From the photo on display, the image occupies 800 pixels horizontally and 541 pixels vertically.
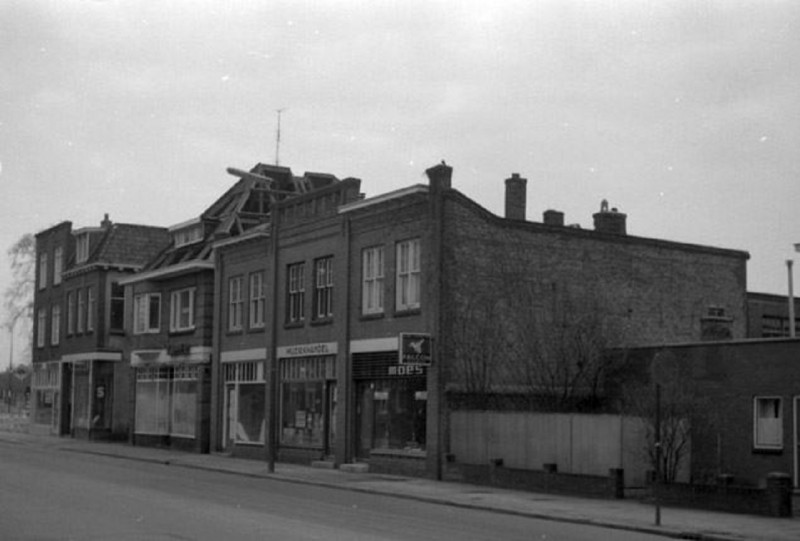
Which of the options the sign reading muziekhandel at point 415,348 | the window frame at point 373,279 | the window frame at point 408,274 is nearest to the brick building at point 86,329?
the window frame at point 373,279

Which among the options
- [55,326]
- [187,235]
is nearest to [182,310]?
[187,235]

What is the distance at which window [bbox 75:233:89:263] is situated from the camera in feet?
196

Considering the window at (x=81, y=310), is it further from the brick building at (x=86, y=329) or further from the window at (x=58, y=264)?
the window at (x=58, y=264)

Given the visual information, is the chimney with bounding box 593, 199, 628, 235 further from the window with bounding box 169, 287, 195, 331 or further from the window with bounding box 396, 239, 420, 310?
the window with bounding box 169, 287, 195, 331

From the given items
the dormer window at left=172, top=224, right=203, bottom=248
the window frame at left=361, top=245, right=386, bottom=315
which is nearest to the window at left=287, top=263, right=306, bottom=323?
the window frame at left=361, top=245, right=386, bottom=315

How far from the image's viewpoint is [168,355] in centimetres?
4844

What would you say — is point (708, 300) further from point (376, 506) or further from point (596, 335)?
point (376, 506)

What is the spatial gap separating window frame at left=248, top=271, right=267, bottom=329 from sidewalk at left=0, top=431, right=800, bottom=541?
18.0ft

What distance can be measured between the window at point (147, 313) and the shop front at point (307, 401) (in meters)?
12.1

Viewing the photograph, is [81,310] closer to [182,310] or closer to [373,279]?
[182,310]

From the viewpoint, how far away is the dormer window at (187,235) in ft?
164

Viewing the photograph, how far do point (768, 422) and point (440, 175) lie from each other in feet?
36.7

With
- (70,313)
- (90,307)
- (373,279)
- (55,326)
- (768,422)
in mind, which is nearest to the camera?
(768,422)

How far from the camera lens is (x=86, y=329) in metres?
58.4
